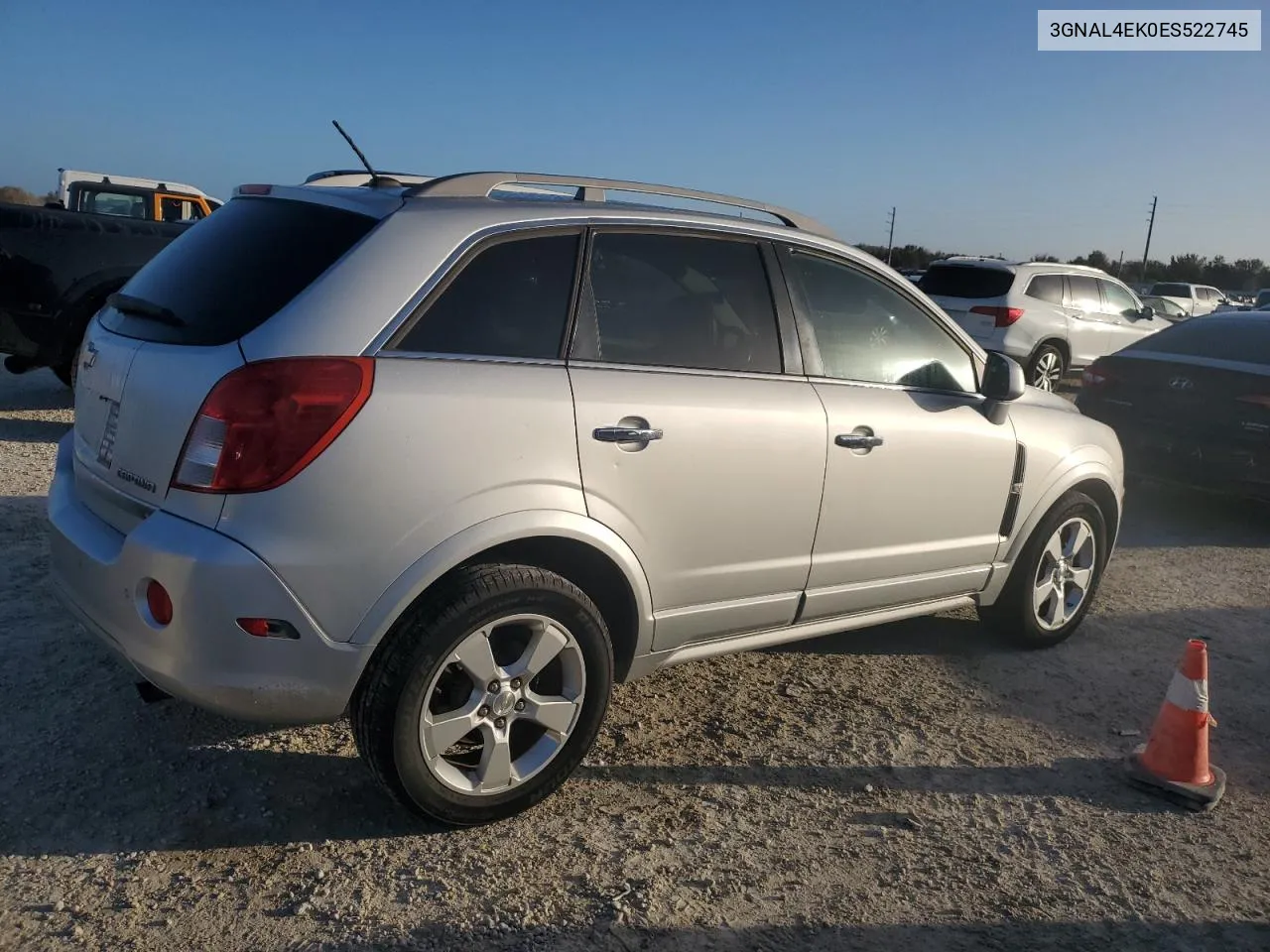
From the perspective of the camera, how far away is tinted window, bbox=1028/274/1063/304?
1280 centimetres

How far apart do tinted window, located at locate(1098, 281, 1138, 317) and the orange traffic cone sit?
11607 mm

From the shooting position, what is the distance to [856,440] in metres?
3.63

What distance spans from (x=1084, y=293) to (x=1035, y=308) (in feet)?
4.28

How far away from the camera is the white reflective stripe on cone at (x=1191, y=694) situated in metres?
3.47

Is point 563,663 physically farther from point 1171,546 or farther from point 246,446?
point 1171,546

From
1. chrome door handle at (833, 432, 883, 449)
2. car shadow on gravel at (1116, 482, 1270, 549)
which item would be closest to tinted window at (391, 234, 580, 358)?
chrome door handle at (833, 432, 883, 449)

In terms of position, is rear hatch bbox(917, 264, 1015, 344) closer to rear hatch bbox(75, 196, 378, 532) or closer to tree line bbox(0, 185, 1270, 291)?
rear hatch bbox(75, 196, 378, 532)

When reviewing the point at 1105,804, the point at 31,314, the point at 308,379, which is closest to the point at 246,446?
the point at 308,379

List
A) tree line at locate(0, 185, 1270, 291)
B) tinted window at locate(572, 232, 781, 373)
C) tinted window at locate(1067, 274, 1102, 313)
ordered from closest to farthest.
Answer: tinted window at locate(572, 232, 781, 373) → tinted window at locate(1067, 274, 1102, 313) → tree line at locate(0, 185, 1270, 291)

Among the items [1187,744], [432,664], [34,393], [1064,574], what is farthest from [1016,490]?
[34,393]

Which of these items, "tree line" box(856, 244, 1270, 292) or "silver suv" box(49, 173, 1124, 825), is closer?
"silver suv" box(49, 173, 1124, 825)

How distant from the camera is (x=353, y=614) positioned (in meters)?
2.62

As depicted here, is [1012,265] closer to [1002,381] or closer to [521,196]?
[1002,381]

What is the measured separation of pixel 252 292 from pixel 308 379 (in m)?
0.42
